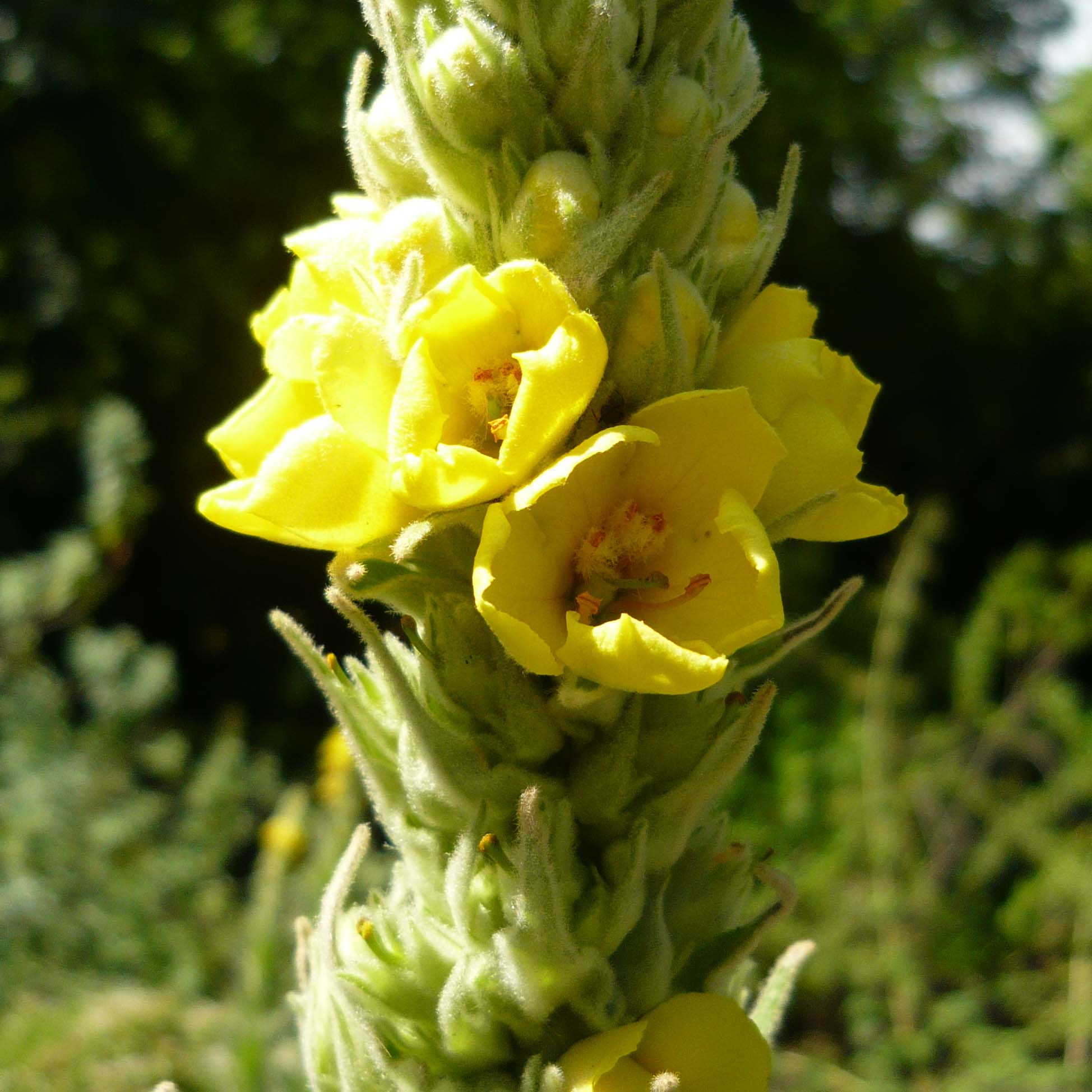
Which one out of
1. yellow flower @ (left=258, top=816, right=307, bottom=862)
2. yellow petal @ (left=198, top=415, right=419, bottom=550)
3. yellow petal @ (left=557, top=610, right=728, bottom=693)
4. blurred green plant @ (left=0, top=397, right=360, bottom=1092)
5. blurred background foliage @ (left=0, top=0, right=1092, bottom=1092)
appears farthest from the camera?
blurred background foliage @ (left=0, top=0, right=1092, bottom=1092)

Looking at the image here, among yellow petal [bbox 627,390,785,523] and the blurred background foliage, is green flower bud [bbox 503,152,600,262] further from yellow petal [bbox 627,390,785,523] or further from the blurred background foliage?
the blurred background foliage

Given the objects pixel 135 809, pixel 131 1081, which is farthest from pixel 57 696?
pixel 131 1081

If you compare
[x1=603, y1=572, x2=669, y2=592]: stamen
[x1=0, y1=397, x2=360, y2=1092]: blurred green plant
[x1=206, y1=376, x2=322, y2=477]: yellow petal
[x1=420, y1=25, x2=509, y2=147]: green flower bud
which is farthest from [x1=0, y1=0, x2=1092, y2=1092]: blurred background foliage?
[x1=420, y1=25, x2=509, y2=147]: green flower bud

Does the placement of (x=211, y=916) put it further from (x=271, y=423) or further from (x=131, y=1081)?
(x=271, y=423)

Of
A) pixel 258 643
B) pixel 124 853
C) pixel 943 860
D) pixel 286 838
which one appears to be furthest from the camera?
pixel 258 643

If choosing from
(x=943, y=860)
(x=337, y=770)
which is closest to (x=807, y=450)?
(x=337, y=770)

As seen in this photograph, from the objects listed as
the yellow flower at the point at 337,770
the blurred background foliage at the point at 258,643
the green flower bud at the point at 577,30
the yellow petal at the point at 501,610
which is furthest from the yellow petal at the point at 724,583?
the yellow flower at the point at 337,770

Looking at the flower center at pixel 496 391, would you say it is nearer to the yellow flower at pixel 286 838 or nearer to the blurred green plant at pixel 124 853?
the blurred green plant at pixel 124 853

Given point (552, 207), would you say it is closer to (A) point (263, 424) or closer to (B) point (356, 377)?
(B) point (356, 377)

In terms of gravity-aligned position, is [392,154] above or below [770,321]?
above
